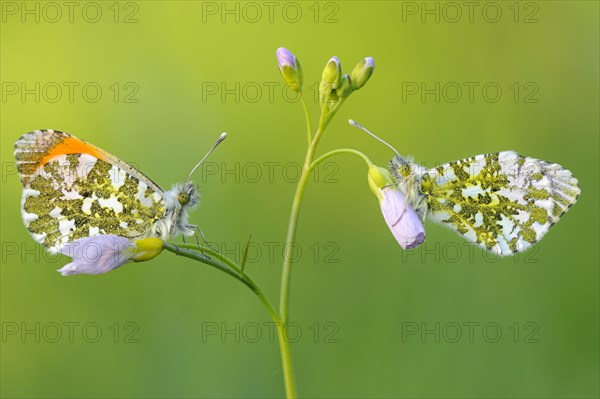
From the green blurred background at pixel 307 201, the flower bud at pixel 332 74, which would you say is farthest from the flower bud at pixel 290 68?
the green blurred background at pixel 307 201

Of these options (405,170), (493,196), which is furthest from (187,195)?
(493,196)

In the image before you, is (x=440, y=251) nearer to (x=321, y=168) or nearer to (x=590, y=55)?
(x=321, y=168)

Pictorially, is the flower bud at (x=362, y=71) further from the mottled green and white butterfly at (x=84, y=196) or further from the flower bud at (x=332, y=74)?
the mottled green and white butterfly at (x=84, y=196)

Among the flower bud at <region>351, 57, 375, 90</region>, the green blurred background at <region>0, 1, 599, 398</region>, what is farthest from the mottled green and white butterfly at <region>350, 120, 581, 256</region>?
the green blurred background at <region>0, 1, 599, 398</region>

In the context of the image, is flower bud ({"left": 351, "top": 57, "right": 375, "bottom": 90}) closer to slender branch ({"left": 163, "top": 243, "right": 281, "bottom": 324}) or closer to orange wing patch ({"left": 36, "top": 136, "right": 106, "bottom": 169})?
slender branch ({"left": 163, "top": 243, "right": 281, "bottom": 324})

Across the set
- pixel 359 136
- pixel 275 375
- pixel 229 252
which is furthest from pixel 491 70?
pixel 275 375

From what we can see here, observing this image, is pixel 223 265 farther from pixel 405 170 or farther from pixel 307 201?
pixel 307 201
